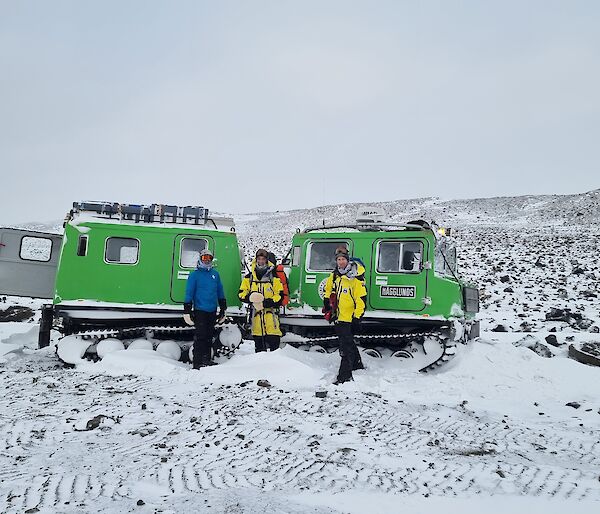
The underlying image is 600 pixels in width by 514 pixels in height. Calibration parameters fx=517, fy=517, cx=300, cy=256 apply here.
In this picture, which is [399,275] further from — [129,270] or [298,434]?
[129,270]

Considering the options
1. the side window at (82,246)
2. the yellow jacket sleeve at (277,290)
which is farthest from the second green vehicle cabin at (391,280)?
the side window at (82,246)

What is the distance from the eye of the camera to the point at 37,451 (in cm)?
459

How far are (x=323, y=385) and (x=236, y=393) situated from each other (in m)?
1.31

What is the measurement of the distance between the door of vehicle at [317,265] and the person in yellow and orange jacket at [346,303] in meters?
1.50

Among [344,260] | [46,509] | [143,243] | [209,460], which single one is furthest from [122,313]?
[46,509]

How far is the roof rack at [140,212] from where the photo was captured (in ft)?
32.1

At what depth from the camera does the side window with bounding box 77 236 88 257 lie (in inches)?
365

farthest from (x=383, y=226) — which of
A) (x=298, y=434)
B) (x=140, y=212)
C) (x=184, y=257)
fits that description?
(x=298, y=434)

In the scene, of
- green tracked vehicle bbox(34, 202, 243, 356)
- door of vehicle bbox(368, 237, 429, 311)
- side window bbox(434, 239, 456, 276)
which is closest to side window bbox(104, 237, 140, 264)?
green tracked vehicle bbox(34, 202, 243, 356)

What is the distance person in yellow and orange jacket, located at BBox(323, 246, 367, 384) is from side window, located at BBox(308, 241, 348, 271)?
1.55m

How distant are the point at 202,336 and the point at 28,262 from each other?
3.78 metres

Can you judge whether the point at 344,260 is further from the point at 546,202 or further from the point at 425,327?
the point at 546,202

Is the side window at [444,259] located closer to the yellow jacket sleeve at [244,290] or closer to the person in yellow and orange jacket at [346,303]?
the person in yellow and orange jacket at [346,303]

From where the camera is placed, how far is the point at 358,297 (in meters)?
8.09
